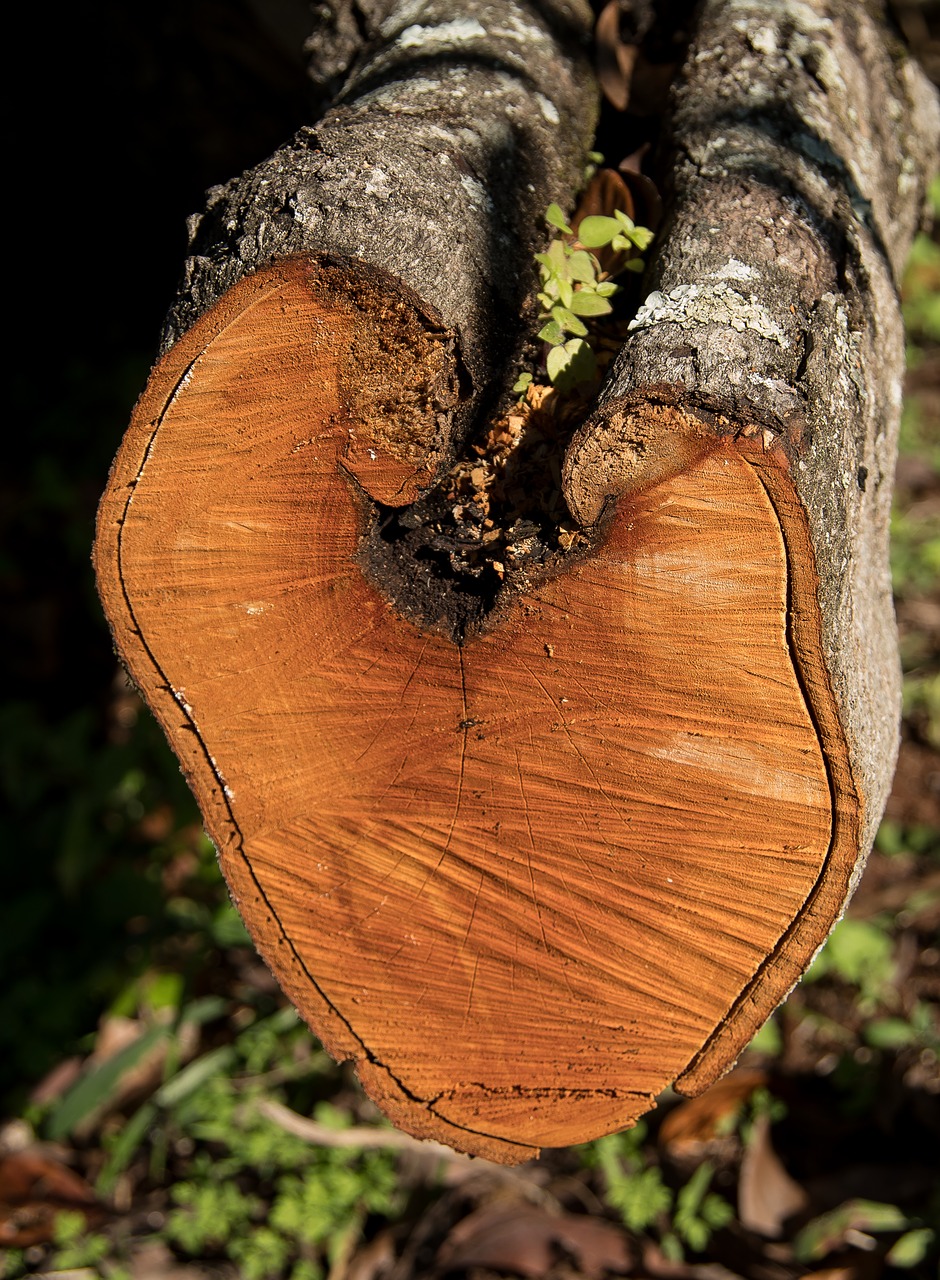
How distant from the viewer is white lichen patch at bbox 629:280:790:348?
119cm

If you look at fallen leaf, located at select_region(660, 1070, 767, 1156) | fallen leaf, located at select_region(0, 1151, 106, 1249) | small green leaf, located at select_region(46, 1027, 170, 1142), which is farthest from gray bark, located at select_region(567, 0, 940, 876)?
fallen leaf, located at select_region(0, 1151, 106, 1249)

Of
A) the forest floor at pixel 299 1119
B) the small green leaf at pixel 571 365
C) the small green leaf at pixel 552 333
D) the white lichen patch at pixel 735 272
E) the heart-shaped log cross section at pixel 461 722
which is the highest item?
the white lichen patch at pixel 735 272

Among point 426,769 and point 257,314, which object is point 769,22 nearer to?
point 257,314

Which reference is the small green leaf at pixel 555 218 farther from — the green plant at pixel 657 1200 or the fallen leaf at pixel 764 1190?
the fallen leaf at pixel 764 1190

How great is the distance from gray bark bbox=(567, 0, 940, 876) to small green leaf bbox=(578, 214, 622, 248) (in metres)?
0.09

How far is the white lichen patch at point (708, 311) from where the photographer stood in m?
1.19

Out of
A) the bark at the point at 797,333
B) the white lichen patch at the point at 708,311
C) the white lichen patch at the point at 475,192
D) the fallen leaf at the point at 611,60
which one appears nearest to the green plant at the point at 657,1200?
the bark at the point at 797,333

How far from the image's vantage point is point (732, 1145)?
99.5 inches

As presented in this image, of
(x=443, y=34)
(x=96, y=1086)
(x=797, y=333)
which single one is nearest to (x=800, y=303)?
(x=797, y=333)

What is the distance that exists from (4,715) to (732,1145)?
2446 mm

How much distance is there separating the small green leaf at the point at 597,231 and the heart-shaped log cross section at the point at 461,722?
363 mm

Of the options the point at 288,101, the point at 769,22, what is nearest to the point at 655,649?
the point at 769,22

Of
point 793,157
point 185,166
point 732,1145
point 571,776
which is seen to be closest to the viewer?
point 571,776

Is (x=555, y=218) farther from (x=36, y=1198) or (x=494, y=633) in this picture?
(x=36, y=1198)
